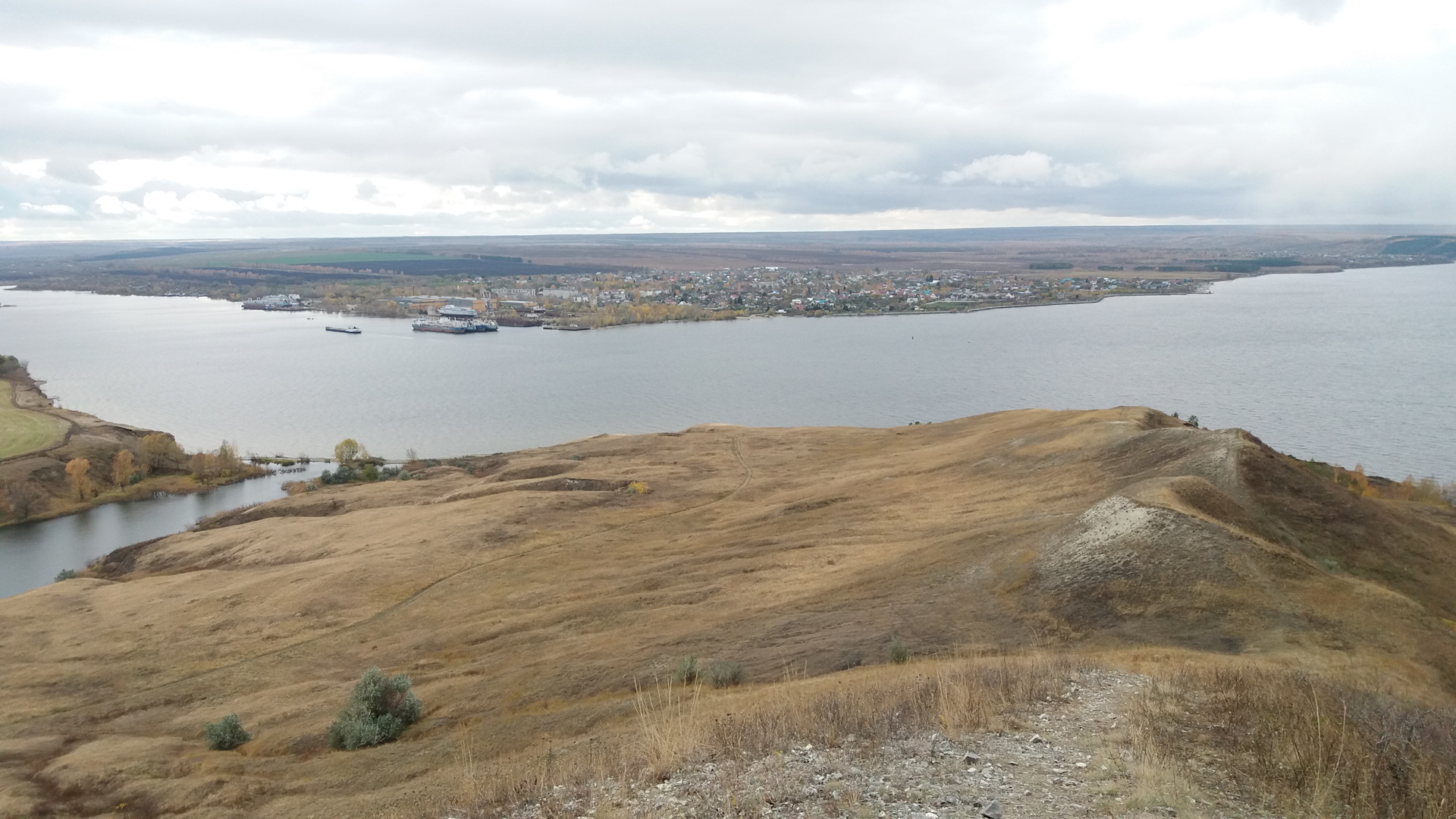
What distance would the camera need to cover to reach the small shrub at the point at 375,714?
15.3 metres

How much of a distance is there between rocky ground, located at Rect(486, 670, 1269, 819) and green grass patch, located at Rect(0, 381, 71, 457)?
67.4 m

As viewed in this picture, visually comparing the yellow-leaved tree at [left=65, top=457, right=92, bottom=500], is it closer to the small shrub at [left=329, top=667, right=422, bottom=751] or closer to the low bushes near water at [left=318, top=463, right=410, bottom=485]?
the low bushes near water at [left=318, top=463, right=410, bottom=485]

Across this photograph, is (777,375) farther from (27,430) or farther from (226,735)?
(226,735)

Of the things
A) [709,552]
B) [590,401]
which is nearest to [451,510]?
[709,552]

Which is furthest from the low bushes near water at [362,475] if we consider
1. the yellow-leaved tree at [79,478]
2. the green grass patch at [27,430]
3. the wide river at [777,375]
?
the green grass patch at [27,430]

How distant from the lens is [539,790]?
370 inches

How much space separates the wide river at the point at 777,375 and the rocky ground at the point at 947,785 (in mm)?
54569

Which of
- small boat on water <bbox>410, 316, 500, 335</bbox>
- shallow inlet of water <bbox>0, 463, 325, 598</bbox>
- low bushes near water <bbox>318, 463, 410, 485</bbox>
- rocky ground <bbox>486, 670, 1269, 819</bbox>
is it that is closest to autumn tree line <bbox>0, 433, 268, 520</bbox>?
shallow inlet of water <bbox>0, 463, 325, 598</bbox>

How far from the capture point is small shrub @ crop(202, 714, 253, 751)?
16.3 meters

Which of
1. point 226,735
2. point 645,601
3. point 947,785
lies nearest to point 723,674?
point 947,785

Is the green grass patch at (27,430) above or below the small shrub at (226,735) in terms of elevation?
above

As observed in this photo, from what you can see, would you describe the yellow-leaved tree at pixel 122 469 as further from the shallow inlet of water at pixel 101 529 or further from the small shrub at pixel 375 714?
the small shrub at pixel 375 714

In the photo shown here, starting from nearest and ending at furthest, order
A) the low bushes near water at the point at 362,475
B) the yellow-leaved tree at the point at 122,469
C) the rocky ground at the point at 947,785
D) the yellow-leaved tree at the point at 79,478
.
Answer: the rocky ground at the point at 947,785 → the low bushes near water at the point at 362,475 → the yellow-leaved tree at the point at 79,478 → the yellow-leaved tree at the point at 122,469

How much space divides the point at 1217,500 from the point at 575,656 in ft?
49.9
